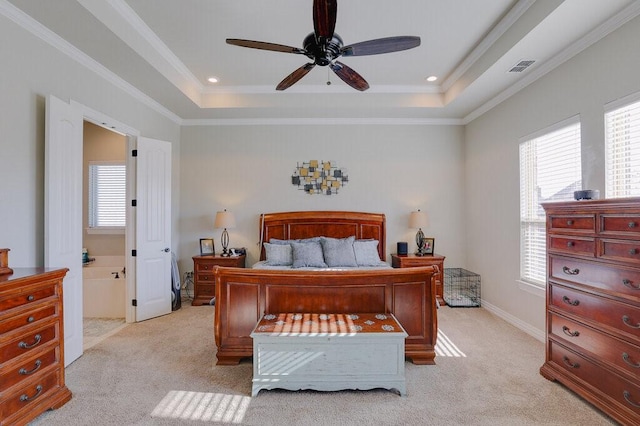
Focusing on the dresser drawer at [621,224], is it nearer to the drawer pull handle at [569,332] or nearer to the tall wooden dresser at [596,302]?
the tall wooden dresser at [596,302]

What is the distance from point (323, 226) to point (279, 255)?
92 cm

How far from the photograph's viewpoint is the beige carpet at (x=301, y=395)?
2025 mm

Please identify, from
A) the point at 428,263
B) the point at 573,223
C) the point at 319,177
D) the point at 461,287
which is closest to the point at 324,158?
the point at 319,177

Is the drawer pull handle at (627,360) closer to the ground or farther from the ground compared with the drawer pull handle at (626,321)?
closer to the ground

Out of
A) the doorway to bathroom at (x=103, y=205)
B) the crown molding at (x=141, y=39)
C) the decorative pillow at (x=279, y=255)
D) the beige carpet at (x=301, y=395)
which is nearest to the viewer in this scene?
the beige carpet at (x=301, y=395)

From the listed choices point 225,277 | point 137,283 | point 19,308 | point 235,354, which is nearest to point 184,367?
point 235,354

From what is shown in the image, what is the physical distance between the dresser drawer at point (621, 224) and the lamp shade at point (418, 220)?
2.68m

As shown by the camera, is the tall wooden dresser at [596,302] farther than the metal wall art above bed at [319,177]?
No

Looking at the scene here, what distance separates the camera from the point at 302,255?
4223 millimetres

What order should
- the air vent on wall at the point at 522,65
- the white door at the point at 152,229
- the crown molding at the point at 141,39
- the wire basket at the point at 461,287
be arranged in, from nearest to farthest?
the crown molding at the point at 141,39 → the air vent on wall at the point at 522,65 → the white door at the point at 152,229 → the wire basket at the point at 461,287

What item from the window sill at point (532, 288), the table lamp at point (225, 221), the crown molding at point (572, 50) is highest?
the crown molding at point (572, 50)

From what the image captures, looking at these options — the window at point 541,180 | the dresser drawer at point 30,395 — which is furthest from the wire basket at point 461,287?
the dresser drawer at point 30,395

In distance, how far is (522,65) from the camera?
10.5 feet

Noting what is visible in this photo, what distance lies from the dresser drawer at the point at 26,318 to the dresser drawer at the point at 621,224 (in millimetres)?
3819
